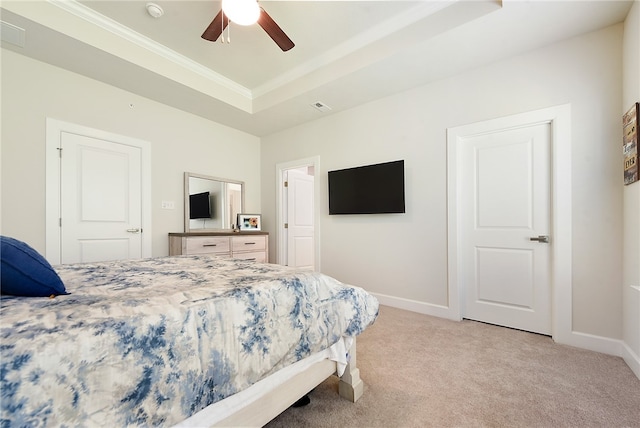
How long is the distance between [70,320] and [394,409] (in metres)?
1.50

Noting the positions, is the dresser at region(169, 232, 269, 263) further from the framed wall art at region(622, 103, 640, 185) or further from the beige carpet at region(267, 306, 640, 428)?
the framed wall art at region(622, 103, 640, 185)

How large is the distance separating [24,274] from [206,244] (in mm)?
2613

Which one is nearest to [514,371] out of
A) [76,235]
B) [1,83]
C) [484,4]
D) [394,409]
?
[394,409]

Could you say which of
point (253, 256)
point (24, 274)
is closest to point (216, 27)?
point (24, 274)

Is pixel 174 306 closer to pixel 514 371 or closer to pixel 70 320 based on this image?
pixel 70 320

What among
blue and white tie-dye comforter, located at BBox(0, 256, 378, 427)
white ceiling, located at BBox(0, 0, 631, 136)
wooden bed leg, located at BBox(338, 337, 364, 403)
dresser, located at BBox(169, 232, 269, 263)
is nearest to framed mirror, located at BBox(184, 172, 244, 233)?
dresser, located at BBox(169, 232, 269, 263)

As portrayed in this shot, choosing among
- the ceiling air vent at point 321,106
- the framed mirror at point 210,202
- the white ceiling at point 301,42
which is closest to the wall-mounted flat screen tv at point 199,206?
the framed mirror at point 210,202

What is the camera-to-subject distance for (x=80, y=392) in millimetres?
685

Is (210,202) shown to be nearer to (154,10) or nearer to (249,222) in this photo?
(249,222)

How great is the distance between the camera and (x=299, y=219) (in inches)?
187

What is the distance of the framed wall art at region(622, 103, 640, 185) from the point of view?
1834 millimetres

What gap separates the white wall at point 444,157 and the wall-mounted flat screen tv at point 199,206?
1.03 metres

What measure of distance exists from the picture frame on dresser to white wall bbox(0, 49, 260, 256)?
2.19 feet

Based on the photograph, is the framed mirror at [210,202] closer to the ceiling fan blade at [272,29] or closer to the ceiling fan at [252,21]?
the ceiling fan at [252,21]
